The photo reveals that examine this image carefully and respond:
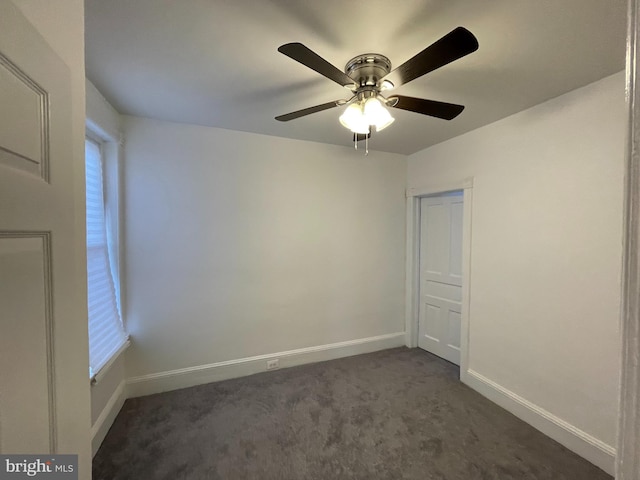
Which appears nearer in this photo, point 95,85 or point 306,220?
point 95,85

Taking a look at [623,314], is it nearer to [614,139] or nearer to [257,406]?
[614,139]

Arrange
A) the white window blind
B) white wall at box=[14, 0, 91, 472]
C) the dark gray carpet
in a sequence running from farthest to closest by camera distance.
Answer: the white window blind < the dark gray carpet < white wall at box=[14, 0, 91, 472]

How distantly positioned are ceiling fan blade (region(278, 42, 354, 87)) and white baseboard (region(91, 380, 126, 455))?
2.49 metres

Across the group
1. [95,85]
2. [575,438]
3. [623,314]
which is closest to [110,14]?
[95,85]

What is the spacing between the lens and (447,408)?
2.19 meters

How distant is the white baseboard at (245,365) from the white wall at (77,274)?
2.02 metres

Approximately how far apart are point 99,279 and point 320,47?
223cm

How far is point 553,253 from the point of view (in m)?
1.91

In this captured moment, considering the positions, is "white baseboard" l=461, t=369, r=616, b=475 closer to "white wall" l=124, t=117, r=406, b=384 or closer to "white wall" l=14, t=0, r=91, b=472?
"white wall" l=124, t=117, r=406, b=384

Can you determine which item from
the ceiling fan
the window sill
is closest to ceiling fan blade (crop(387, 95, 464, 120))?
the ceiling fan

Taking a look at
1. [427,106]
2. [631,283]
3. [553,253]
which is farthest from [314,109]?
[553,253]

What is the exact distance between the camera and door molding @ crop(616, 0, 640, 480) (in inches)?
16.2

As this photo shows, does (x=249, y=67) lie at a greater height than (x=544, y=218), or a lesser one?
greater

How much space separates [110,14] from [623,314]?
200 centimetres
